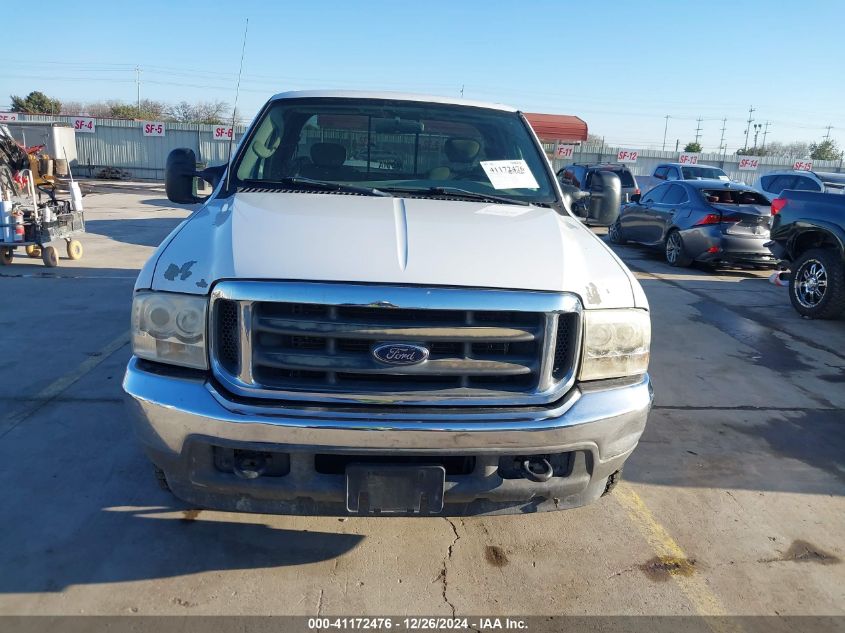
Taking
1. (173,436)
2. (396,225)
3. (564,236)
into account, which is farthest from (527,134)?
(173,436)

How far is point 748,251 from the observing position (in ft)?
35.2

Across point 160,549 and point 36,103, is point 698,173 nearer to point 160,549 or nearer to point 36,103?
point 160,549

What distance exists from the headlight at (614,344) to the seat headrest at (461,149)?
Answer: 1720 millimetres

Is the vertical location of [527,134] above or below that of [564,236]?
above

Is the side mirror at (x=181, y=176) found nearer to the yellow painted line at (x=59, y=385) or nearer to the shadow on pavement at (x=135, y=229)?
the yellow painted line at (x=59, y=385)

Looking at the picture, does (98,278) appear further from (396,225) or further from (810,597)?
(810,597)

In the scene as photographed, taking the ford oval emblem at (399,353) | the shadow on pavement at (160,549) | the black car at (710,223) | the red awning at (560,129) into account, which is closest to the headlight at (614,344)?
the ford oval emblem at (399,353)

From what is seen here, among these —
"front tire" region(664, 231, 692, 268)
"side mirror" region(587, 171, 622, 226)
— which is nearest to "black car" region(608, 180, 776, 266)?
"front tire" region(664, 231, 692, 268)

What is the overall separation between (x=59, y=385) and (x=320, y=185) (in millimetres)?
2766

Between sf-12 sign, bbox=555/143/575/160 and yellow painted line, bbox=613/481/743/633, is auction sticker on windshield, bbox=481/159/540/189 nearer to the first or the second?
yellow painted line, bbox=613/481/743/633

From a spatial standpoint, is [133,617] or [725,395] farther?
[725,395]

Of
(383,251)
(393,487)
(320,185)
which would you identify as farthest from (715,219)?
(393,487)

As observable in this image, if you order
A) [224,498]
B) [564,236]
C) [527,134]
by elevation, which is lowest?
[224,498]

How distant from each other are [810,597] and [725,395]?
8.37 ft
